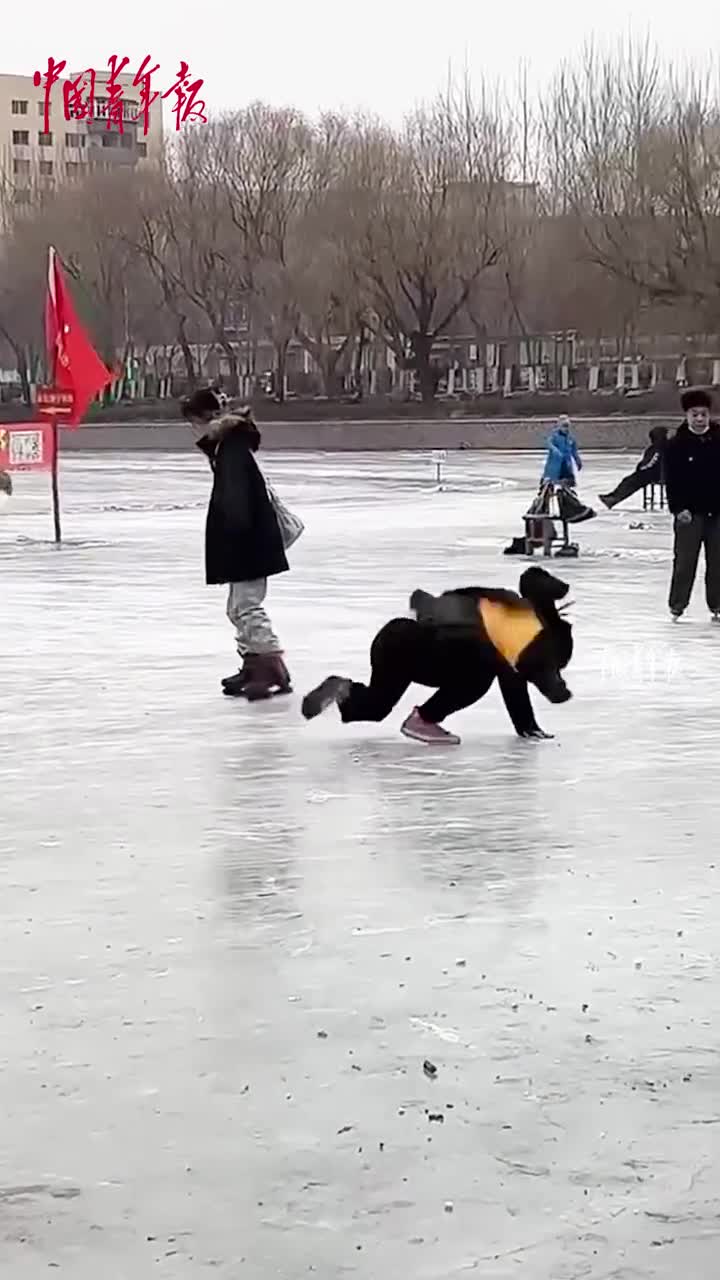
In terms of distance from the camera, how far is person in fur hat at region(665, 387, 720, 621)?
39.2 feet

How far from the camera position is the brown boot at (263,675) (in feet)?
30.9

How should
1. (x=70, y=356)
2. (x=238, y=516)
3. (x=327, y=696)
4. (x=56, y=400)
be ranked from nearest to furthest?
(x=327, y=696)
(x=238, y=516)
(x=56, y=400)
(x=70, y=356)

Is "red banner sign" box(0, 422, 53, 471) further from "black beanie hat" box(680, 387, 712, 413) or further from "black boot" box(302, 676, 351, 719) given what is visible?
"black boot" box(302, 676, 351, 719)

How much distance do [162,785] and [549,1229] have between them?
4.17m

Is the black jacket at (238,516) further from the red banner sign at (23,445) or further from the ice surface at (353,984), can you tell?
the red banner sign at (23,445)

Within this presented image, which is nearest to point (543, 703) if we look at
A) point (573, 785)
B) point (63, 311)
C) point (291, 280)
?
point (573, 785)

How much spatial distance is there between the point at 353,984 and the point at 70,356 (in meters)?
15.5

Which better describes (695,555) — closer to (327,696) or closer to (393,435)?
(327,696)

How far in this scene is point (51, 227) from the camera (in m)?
67.3

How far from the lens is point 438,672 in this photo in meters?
7.98

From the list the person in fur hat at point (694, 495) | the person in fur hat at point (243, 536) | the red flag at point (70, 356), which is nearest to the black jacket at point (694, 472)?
the person in fur hat at point (694, 495)

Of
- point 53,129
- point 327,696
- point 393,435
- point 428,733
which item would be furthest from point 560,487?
point 53,129

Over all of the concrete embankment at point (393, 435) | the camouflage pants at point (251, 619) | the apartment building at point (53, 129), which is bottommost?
the concrete embankment at point (393, 435)

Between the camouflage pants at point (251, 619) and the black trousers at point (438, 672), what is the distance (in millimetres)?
1231
